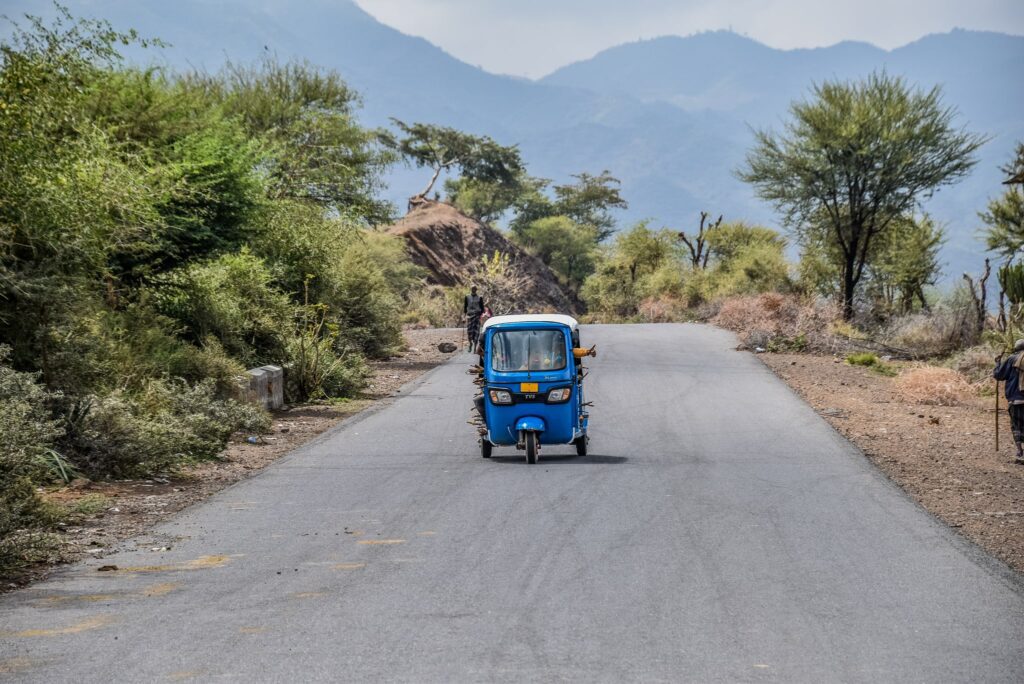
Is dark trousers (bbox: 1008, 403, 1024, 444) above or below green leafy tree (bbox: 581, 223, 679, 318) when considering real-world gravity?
below

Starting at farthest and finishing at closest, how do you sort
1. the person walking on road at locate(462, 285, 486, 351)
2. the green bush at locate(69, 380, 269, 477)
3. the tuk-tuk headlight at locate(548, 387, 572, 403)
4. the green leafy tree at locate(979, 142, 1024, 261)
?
the green leafy tree at locate(979, 142, 1024, 261) → the person walking on road at locate(462, 285, 486, 351) → the tuk-tuk headlight at locate(548, 387, 572, 403) → the green bush at locate(69, 380, 269, 477)

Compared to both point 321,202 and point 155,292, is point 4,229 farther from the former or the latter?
point 321,202

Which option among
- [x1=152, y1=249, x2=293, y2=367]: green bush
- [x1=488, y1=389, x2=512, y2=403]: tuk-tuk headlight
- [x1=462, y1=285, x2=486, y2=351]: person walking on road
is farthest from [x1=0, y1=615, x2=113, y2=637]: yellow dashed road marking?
[x1=462, y1=285, x2=486, y2=351]: person walking on road

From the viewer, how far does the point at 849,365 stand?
29.8m

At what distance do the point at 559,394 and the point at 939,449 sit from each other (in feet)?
19.4

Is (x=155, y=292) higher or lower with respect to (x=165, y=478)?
higher

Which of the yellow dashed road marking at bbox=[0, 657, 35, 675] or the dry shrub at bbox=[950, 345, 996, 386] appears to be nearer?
the yellow dashed road marking at bbox=[0, 657, 35, 675]

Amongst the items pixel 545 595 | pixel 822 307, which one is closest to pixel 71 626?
pixel 545 595

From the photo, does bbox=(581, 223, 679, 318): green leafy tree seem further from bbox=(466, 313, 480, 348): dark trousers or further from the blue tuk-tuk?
the blue tuk-tuk

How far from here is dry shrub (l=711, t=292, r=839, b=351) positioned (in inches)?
1312

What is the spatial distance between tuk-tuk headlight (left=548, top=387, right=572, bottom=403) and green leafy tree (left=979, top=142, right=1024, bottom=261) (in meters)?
33.6

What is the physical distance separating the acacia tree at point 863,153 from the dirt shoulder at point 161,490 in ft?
92.7

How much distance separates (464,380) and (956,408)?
10352mm

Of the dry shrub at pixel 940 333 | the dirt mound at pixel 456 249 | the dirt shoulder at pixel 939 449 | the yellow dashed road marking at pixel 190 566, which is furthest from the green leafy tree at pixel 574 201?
the yellow dashed road marking at pixel 190 566
